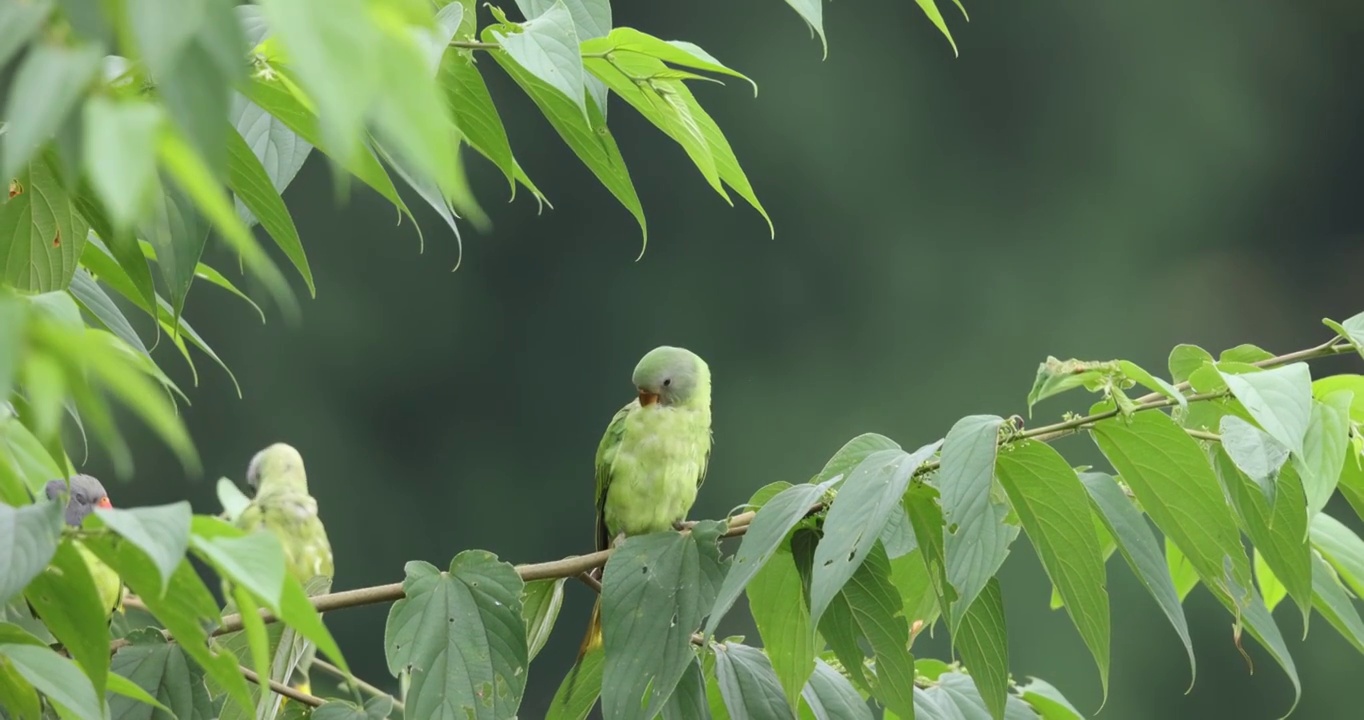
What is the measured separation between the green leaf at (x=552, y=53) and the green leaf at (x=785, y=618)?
297 millimetres

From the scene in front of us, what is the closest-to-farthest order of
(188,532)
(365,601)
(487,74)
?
1. (188,532)
2. (365,601)
3. (487,74)

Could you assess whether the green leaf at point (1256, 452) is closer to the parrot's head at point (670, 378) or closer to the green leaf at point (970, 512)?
the green leaf at point (970, 512)

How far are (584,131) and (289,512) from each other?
1204mm

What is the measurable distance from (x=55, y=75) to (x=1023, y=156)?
17.2 feet

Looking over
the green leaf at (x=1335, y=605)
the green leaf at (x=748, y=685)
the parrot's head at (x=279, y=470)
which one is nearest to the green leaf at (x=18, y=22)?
the green leaf at (x=748, y=685)

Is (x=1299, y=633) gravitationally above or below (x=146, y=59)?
below

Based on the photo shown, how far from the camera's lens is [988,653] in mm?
846

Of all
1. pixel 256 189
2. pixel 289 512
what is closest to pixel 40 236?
pixel 256 189

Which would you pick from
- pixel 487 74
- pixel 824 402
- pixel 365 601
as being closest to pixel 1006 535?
pixel 365 601

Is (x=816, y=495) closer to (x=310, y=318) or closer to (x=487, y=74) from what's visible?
(x=310, y=318)

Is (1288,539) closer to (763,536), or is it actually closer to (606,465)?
(763,536)

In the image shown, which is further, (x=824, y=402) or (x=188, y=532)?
(x=824, y=402)

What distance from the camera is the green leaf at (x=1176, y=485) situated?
0.81m

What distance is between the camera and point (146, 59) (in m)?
0.33
